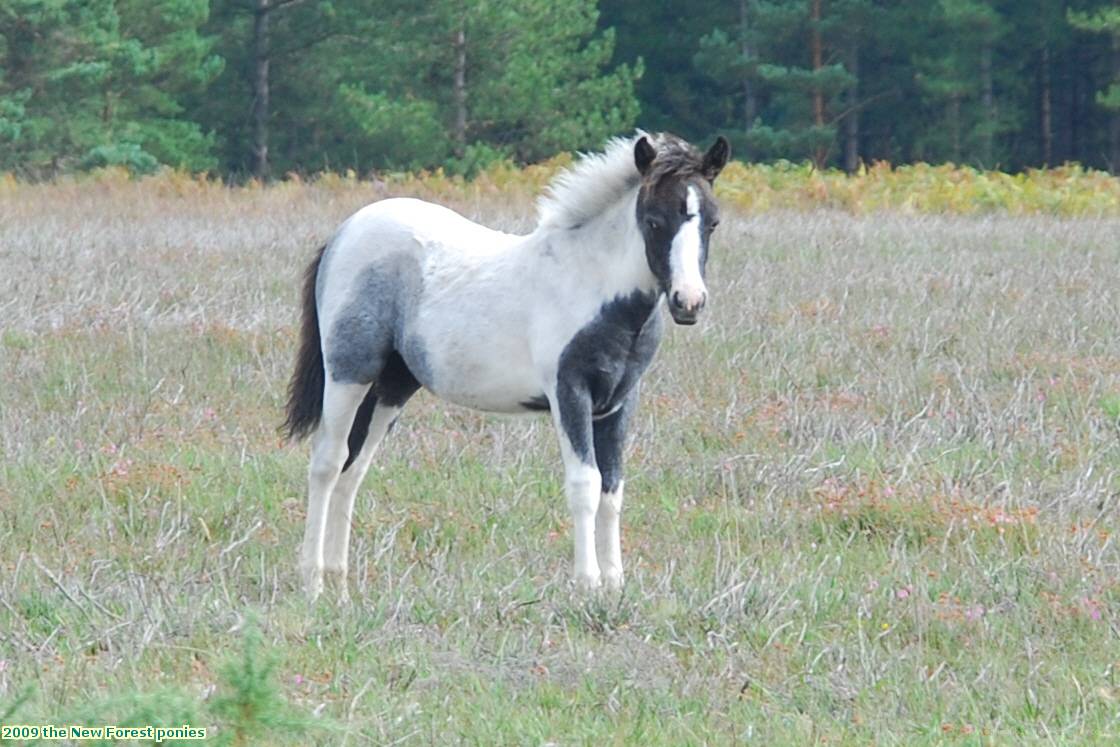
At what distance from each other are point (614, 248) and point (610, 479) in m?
0.77

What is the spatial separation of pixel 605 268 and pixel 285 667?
5.59ft

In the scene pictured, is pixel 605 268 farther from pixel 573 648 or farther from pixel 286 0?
pixel 286 0

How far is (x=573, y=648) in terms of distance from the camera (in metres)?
4.61

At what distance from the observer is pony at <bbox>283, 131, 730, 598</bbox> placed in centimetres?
526

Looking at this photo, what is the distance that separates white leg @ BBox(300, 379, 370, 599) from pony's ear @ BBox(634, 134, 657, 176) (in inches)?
53.4

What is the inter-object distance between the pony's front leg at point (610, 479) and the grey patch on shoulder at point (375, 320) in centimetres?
73

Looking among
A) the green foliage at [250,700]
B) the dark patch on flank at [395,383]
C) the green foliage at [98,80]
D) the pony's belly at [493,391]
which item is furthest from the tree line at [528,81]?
the green foliage at [250,700]

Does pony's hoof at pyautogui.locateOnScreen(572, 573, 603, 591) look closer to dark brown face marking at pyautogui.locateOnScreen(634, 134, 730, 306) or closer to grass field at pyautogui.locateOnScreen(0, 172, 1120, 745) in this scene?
grass field at pyautogui.locateOnScreen(0, 172, 1120, 745)

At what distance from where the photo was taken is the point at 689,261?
5.04 metres

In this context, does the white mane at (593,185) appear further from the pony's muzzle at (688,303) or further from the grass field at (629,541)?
the grass field at (629,541)

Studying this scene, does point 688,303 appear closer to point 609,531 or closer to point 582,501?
point 582,501

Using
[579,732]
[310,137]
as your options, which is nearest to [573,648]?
[579,732]

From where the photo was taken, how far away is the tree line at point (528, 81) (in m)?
29.9

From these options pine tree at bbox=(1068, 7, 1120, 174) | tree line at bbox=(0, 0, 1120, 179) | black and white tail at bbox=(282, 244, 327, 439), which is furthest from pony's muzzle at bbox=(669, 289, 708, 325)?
pine tree at bbox=(1068, 7, 1120, 174)
